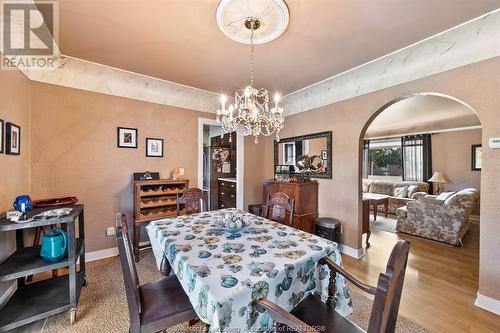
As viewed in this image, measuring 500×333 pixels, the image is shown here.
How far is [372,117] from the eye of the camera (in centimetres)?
291

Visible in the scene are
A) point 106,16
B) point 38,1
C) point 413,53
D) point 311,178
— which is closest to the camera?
point 38,1

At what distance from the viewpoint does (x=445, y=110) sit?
14.8ft

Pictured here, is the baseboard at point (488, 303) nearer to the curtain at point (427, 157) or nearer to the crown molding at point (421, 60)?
the crown molding at point (421, 60)

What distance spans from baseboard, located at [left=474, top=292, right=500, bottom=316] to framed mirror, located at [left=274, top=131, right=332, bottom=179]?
78.5 inches

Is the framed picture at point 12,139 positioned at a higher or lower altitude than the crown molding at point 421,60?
lower

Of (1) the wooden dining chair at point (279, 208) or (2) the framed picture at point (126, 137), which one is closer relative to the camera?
(1) the wooden dining chair at point (279, 208)

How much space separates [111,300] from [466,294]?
3.59 meters

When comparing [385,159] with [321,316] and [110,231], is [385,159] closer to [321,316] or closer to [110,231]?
[321,316]

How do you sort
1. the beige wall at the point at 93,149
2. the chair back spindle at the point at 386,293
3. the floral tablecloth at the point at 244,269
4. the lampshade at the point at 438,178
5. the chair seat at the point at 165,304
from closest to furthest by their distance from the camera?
1. the chair back spindle at the point at 386,293
2. the floral tablecloth at the point at 244,269
3. the chair seat at the point at 165,304
4. the beige wall at the point at 93,149
5. the lampshade at the point at 438,178

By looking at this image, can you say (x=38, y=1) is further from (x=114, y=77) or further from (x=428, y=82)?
(x=428, y=82)

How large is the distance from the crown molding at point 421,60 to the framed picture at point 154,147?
2.56 meters

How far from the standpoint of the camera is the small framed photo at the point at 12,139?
6.38 ft

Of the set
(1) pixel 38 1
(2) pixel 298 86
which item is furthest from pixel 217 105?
(1) pixel 38 1

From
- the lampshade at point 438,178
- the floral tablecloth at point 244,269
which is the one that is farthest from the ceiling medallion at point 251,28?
the lampshade at point 438,178
